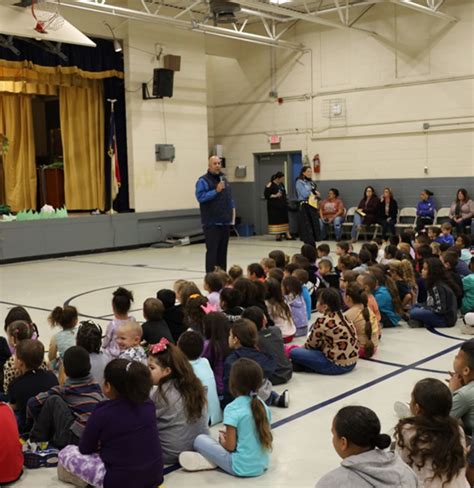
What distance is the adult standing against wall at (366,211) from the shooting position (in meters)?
14.1

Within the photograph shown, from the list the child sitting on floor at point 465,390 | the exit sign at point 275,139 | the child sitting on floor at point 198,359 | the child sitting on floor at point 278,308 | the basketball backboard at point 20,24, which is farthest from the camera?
the exit sign at point 275,139

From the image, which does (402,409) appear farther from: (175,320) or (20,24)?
(20,24)

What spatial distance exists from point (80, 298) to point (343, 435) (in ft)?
20.7

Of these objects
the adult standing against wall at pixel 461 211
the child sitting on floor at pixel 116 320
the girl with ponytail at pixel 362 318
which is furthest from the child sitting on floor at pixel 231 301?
the adult standing against wall at pixel 461 211

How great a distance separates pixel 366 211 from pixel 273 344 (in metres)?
→ 10.0

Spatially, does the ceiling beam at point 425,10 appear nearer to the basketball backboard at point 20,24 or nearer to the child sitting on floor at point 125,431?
the basketball backboard at point 20,24

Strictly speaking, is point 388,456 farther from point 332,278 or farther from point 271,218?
point 271,218

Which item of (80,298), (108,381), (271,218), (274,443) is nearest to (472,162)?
(271,218)

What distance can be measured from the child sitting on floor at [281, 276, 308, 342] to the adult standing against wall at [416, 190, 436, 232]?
8093mm

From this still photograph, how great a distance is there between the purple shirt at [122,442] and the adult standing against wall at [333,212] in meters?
12.2

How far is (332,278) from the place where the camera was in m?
6.87

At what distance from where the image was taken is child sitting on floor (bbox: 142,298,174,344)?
4688 mm

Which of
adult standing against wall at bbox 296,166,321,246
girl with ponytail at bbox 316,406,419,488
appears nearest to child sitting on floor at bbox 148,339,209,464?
girl with ponytail at bbox 316,406,419,488

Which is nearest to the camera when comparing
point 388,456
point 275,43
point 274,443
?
point 388,456
